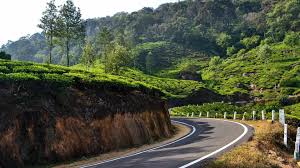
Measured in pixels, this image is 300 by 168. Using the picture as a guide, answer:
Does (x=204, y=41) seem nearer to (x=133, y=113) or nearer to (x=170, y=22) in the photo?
(x=170, y=22)

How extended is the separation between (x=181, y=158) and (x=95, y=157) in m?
5.52

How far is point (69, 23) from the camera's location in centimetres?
6662

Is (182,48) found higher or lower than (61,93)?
higher

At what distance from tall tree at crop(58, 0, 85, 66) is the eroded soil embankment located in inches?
1625

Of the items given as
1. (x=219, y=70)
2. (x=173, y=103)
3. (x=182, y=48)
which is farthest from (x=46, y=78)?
(x=182, y=48)

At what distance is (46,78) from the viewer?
2083cm

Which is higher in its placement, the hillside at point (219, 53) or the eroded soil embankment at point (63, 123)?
the hillside at point (219, 53)

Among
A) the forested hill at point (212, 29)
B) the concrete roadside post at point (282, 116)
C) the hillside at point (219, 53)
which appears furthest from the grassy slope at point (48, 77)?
the forested hill at point (212, 29)

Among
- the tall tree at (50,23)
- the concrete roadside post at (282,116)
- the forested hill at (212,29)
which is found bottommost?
the concrete roadside post at (282,116)

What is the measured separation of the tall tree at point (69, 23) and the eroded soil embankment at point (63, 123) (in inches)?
1625

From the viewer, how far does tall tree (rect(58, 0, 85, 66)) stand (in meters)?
65.4

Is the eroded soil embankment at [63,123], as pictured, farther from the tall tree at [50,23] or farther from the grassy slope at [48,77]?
the tall tree at [50,23]

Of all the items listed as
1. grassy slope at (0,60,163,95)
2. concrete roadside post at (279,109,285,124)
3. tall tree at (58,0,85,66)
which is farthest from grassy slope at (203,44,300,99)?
grassy slope at (0,60,163,95)

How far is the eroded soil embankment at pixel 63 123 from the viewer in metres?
16.7
